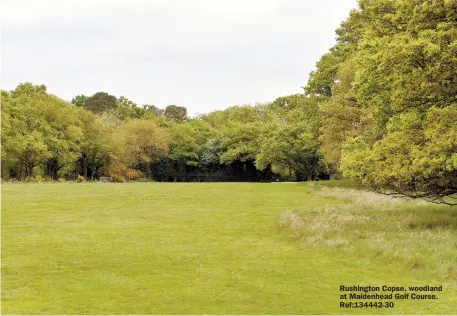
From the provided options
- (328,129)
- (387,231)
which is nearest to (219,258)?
(387,231)

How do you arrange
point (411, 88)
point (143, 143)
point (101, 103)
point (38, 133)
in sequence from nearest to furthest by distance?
point (411, 88) < point (38, 133) < point (143, 143) < point (101, 103)

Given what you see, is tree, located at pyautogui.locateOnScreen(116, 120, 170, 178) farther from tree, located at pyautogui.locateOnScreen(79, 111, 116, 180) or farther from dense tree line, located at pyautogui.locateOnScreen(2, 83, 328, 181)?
tree, located at pyautogui.locateOnScreen(79, 111, 116, 180)

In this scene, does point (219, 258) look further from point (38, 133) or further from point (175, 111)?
point (175, 111)

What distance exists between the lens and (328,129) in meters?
44.6

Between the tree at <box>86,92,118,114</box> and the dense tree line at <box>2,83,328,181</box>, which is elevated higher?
the tree at <box>86,92,118,114</box>

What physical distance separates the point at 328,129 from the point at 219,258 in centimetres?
2937

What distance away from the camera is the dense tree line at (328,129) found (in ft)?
65.4

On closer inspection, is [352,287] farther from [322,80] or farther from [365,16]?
[322,80]

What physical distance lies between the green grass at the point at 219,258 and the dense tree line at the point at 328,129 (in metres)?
2.83

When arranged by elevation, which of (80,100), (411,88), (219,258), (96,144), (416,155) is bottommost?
(219,258)

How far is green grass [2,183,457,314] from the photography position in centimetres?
1246

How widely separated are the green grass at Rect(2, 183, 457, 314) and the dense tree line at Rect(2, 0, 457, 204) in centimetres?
283

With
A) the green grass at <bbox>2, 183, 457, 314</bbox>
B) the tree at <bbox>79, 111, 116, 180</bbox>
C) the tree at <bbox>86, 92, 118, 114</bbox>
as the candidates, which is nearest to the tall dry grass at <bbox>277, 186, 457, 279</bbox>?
the green grass at <bbox>2, 183, 457, 314</bbox>

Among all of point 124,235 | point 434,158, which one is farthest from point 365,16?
point 124,235
